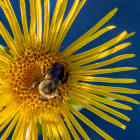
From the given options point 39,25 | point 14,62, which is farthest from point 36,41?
point 14,62

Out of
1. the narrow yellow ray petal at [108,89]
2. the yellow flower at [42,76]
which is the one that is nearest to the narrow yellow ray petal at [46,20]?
the yellow flower at [42,76]

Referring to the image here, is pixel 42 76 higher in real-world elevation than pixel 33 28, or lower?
lower

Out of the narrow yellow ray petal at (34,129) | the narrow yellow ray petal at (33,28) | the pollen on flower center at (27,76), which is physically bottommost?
the narrow yellow ray petal at (34,129)

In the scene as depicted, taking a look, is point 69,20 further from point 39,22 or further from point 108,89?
point 108,89

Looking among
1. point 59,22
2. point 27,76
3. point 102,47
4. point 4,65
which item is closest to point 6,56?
point 4,65

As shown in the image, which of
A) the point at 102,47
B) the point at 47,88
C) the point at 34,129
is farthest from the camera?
the point at 34,129

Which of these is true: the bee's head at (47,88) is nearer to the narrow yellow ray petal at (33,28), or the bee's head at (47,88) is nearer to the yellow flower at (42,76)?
the yellow flower at (42,76)

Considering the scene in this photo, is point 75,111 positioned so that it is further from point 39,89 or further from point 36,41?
point 36,41
